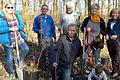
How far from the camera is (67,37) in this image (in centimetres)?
688

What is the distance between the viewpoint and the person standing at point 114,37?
24.1 ft

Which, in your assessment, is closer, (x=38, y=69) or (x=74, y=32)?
(x=74, y=32)

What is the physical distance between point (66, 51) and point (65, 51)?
20mm

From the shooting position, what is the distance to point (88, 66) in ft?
29.0

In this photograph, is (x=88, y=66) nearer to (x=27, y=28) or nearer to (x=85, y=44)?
(x=85, y=44)

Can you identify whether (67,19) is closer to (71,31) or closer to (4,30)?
(71,31)

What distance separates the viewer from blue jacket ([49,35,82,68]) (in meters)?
6.83

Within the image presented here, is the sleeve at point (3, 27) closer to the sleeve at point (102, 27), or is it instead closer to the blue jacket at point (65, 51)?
the blue jacket at point (65, 51)

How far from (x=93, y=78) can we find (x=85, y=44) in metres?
0.92

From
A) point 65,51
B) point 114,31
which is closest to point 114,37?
point 114,31

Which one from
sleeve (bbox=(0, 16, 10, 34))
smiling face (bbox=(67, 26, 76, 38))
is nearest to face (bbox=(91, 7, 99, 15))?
smiling face (bbox=(67, 26, 76, 38))

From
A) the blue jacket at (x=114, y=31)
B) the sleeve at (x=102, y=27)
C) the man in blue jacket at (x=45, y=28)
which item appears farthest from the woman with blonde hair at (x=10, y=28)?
the blue jacket at (x=114, y=31)

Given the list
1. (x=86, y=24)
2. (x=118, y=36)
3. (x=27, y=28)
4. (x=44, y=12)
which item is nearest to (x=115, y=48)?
(x=118, y=36)

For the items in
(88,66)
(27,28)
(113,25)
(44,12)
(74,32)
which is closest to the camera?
(74,32)
